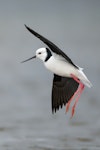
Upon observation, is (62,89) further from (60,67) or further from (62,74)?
(60,67)

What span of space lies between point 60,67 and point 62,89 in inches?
39.6

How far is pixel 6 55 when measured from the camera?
74.9 feet

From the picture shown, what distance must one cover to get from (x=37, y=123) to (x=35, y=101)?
6.28ft

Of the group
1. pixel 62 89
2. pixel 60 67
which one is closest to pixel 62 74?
pixel 60 67

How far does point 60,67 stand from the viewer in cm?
1256

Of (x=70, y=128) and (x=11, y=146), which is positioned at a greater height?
(x=70, y=128)

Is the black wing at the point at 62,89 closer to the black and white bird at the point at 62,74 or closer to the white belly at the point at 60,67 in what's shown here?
the black and white bird at the point at 62,74

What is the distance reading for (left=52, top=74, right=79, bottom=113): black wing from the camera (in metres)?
13.4

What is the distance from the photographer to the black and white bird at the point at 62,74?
12.5m

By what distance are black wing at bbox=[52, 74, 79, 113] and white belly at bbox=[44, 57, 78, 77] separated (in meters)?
0.76

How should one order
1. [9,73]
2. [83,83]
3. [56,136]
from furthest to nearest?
1. [9,73]
2. [56,136]
3. [83,83]

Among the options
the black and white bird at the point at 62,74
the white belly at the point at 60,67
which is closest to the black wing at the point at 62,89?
the black and white bird at the point at 62,74

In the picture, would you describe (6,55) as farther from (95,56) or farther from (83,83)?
(83,83)

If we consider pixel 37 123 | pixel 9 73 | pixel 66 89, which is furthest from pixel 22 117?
pixel 66 89
